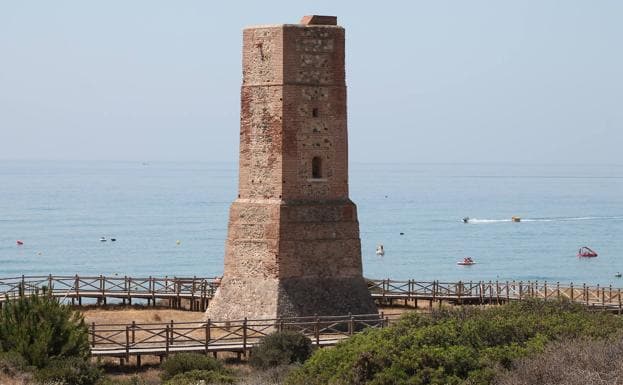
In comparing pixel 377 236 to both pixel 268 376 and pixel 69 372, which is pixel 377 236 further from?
pixel 69 372

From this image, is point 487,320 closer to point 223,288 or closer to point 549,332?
point 549,332

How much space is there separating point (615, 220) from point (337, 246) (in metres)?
100

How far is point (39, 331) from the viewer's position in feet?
103

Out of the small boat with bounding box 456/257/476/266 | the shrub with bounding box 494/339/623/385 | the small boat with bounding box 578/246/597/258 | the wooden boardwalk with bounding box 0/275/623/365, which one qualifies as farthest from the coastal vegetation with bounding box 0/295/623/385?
the small boat with bounding box 578/246/597/258

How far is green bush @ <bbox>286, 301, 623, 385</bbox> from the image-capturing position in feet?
87.1

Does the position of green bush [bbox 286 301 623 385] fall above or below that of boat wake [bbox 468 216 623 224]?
above

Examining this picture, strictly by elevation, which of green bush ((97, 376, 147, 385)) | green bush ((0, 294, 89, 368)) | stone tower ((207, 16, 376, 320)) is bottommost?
green bush ((97, 376, 147, 385))

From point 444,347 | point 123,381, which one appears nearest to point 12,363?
point 123,381

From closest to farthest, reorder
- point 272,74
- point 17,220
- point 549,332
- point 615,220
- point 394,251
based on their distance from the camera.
→ point 549,332, point 272,74, point 394,251, point 17,220, point 615,220

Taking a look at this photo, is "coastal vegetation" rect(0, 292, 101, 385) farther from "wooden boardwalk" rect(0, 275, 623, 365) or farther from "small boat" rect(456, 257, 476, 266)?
"small boat" rect(456, 257, 476, 266)

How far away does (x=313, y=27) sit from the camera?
39219mm

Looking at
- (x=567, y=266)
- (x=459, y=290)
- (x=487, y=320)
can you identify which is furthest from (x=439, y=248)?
(x=487, y=320)

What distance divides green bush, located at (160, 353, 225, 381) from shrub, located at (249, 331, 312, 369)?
1440mm

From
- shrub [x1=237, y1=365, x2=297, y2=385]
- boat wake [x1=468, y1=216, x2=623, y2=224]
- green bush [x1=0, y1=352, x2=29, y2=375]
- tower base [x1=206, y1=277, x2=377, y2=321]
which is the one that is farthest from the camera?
boat wake [x1=468, y1=216, x2=623, y2=224]
